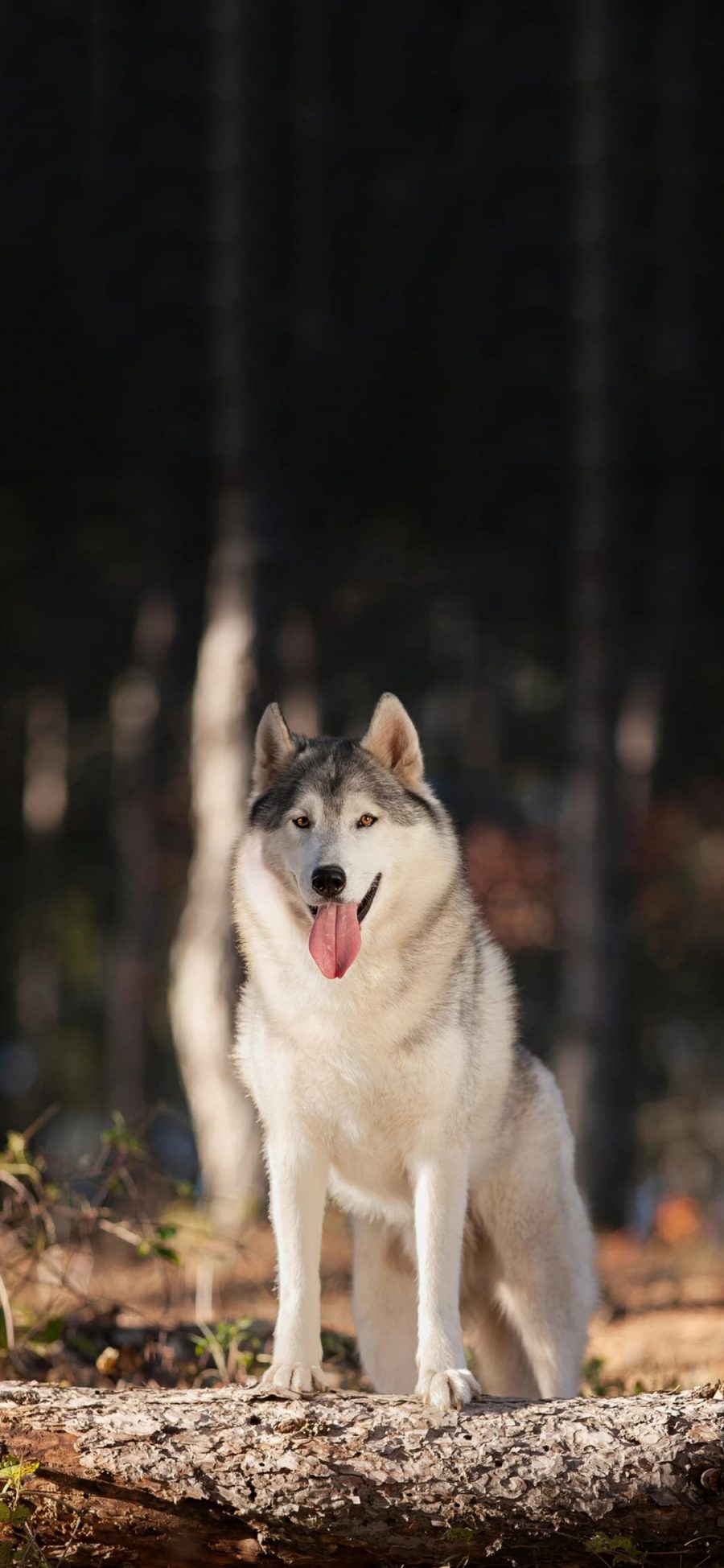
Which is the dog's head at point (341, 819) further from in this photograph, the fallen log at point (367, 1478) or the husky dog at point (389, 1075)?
the fallen log at point (367, 1478)

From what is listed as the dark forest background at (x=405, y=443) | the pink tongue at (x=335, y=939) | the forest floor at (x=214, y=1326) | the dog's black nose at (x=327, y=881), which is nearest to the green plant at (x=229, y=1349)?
the forest floor at (x=214, y=1326)

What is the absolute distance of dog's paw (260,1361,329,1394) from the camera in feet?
15.1

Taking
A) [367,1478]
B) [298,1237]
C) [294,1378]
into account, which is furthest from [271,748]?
[367,1478]

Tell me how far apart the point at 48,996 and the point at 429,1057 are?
30471 mm

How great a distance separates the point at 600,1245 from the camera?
13695 mm

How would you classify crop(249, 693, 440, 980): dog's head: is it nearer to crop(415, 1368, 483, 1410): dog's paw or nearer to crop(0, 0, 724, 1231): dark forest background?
crop(415, 1368, 483, 1410): dog's paw

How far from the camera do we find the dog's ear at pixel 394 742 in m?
5.36

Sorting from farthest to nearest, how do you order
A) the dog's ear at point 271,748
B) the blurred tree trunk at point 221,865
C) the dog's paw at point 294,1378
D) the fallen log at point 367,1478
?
1. the blurred tree trunk at point 221,865
2. the dog's ear at point 271,748
3. the dog's paw at point 294,1378
4. the fallen log at point 367,1478

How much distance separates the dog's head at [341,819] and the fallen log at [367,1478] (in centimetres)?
128

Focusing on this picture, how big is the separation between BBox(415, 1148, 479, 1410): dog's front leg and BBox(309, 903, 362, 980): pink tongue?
2.11 ft

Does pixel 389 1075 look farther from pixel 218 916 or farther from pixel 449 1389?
pixel 218 916

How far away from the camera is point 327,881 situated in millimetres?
4855

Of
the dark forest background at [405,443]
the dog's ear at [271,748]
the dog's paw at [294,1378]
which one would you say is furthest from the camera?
the dark forest background at [405,443]

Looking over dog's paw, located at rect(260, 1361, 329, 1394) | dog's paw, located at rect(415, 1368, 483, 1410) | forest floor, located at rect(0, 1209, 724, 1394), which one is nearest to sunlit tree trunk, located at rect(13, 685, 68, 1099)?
forest floor, located at rect(0, 1209, 724, 1394)
